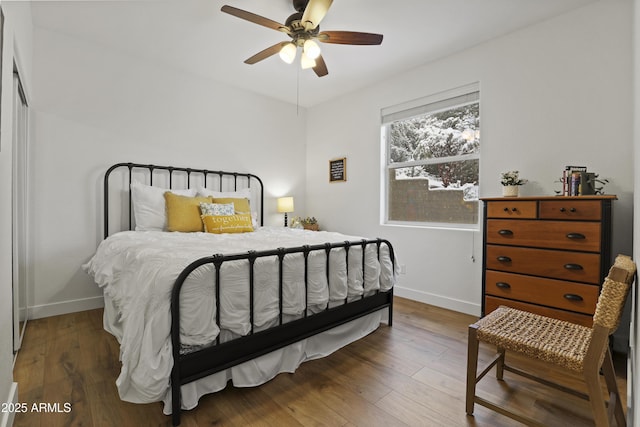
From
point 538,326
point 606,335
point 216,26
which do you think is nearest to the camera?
point 606,335

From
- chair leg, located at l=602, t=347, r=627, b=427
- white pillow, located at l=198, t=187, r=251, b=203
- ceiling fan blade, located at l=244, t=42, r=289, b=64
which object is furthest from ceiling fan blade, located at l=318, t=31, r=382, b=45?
chair leg, located at l=602, t=347, r=627, b=427

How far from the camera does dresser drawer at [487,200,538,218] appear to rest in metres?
2.32

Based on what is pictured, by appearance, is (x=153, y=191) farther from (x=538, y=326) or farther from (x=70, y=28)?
Result: (x=538, y=326)

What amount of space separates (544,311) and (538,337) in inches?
39.5

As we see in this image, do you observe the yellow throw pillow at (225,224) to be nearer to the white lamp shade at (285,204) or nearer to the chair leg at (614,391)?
the white lamp shade at (285,204)

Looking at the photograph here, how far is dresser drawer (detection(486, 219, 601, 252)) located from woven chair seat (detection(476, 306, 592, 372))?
0.79 metres

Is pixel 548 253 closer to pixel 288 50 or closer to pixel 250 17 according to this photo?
pixel 288 50

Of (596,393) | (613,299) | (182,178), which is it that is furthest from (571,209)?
(182,178)

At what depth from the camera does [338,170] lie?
438cm

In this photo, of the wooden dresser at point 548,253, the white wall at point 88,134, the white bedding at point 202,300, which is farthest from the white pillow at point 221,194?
the wooden dresser at point 548,253

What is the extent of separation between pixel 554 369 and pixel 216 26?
3645 mm

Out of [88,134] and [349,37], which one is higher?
[349,37]

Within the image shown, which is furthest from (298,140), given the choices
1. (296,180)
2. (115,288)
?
(115,288)

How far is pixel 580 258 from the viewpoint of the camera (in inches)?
82.3
